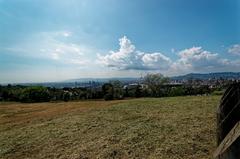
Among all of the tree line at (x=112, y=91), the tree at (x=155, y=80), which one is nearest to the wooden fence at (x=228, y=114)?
the tree line at (x=112, y=91)

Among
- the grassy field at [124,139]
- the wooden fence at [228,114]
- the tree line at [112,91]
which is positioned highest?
the wooden fence at [228,114]

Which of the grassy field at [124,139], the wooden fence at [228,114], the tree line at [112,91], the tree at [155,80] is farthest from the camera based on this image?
the tree at [155,80]

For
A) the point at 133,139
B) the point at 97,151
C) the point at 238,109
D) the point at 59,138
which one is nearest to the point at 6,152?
the point at 59,138

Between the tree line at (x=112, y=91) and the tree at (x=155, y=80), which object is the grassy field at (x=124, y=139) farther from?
the tree at (x=155, y=80)

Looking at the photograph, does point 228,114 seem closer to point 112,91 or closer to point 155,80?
point 112,91

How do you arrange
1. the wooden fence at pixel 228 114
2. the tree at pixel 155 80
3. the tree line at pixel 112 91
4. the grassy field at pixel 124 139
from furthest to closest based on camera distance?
the tree at pixel 155 80, the tree line at pixel 112 91, the grassy field at pixel 124 139, the wooden fence at pixel 228 114

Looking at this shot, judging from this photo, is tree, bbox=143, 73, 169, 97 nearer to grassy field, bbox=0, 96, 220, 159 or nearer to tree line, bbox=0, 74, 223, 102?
tree line, bbox=0, 74, 223, 102

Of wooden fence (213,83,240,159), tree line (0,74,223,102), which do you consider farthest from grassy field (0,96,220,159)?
tree line (0,74,223,102)

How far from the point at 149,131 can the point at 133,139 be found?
1039 millimetres

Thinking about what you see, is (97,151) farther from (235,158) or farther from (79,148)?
(235,158)

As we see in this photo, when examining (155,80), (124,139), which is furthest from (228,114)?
(155,80)

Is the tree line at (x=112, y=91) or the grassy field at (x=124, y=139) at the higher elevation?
the grassy field at (x=124, y=139)

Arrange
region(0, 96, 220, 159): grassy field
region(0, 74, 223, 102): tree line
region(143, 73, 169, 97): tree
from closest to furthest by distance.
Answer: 1. region(0, 96, 220, 159): grassy field
2. region(0, 74, 223, 102): tree line
3. region(143, 73, 169, 97): tree

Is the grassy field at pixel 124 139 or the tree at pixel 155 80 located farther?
the tree at pixel 155 80
